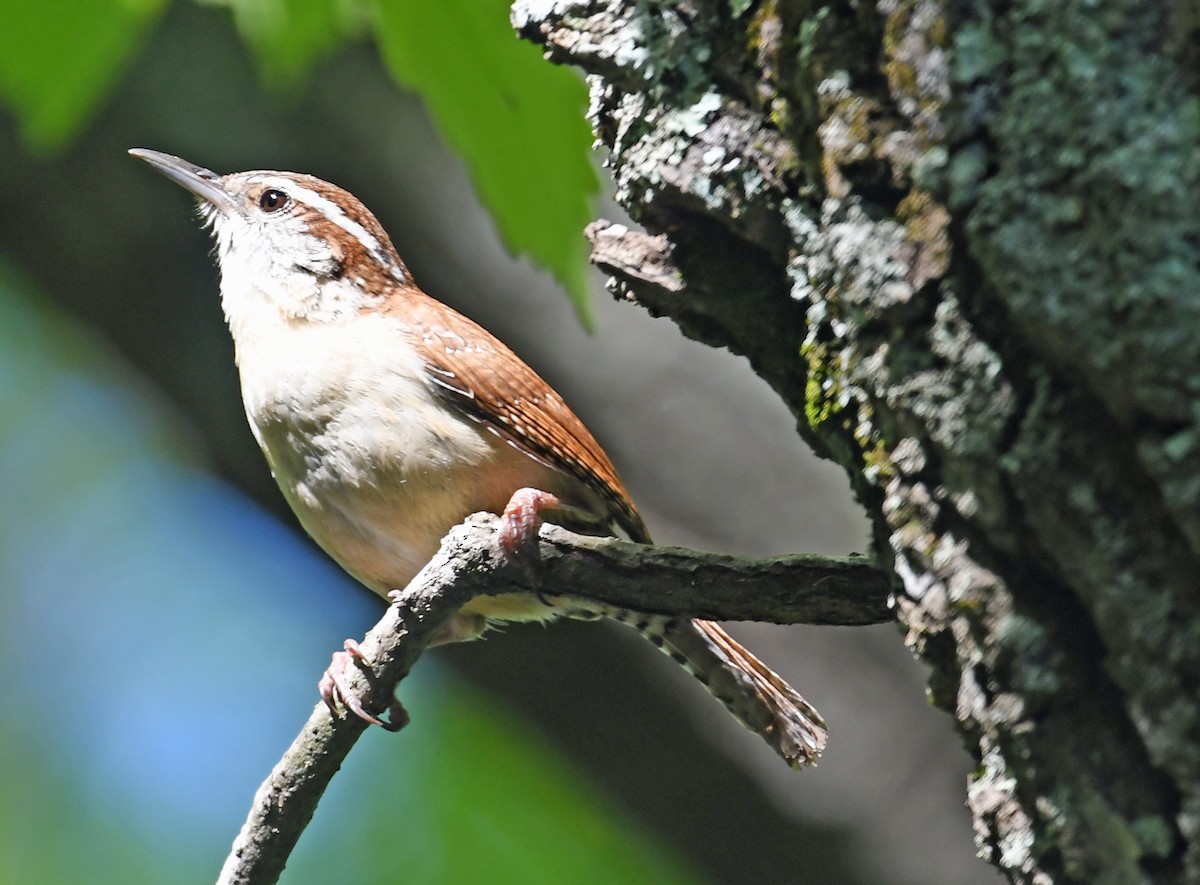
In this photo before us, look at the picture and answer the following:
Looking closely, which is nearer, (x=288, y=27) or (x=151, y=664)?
(x=288, y=27)

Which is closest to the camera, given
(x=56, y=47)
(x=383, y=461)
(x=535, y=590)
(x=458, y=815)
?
(x=535, y=590)

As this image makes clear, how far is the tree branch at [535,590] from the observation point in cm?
193

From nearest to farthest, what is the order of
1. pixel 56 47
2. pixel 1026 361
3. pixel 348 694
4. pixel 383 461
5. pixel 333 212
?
pixel 1026 361 → pixel 56 47 → pixel 348 694 → pixel 383 461 → pixel 333 212

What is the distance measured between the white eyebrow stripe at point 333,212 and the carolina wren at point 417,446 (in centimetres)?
20

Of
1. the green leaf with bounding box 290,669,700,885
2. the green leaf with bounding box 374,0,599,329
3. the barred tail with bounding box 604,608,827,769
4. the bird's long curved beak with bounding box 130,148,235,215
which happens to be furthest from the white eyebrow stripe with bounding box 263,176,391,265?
the green leaf with bounding box 290,669,700,885

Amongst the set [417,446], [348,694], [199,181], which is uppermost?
[199,181]

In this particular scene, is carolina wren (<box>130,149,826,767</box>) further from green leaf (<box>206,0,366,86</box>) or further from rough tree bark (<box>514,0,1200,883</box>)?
rough tree bark (<box>514,0,1200,883</box>)

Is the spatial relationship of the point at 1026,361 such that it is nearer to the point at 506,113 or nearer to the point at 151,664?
the point at 506,113

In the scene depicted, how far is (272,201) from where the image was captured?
377 cm

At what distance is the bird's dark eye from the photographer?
12.3 feet

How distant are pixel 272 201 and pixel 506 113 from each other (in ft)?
5.41

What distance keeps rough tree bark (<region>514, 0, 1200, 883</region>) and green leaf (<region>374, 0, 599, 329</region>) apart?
663 millimetres

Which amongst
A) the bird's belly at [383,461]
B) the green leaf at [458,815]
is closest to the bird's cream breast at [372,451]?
the bird's belly at [383,461]

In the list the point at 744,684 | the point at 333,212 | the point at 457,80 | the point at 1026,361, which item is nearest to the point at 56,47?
the point at 457,80
